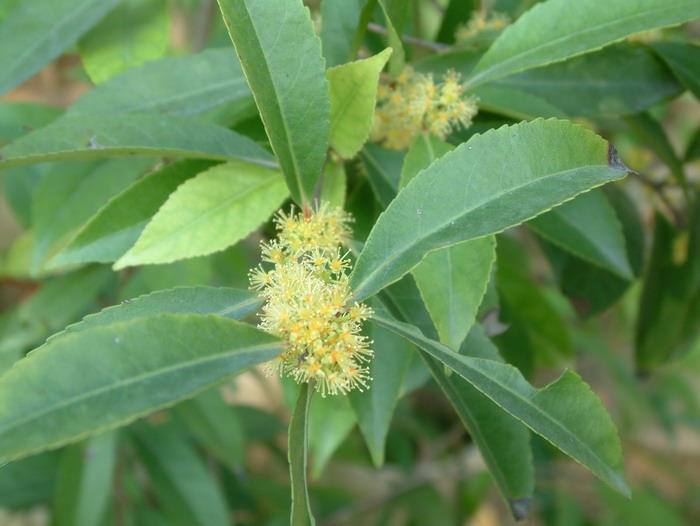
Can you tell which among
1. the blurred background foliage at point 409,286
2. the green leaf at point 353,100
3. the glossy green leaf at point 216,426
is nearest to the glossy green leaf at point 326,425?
the blurred background foliage at point 409,286

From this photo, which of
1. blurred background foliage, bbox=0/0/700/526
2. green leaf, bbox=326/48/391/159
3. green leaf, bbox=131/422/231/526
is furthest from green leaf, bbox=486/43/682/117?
green leaf, bbox=131/422/231/526

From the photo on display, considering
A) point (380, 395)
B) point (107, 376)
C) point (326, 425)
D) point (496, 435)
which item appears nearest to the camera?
point (107, 376)

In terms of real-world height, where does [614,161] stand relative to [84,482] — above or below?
above

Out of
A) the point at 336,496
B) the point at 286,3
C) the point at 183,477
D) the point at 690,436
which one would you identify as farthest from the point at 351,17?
the point at 690,436

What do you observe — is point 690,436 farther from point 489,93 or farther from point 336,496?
point 489,93

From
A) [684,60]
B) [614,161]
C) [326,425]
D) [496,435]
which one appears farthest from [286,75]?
[326,425]

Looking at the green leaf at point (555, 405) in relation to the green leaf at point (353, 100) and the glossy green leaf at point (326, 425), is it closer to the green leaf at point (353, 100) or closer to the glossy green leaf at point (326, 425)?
the green leaf at point (353, 100)

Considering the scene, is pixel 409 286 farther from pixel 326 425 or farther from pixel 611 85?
pixel 326 425

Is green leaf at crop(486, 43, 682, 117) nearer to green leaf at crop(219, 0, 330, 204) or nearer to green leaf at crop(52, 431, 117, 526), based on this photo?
green leaf at crop(219, 0, 330, 204)
